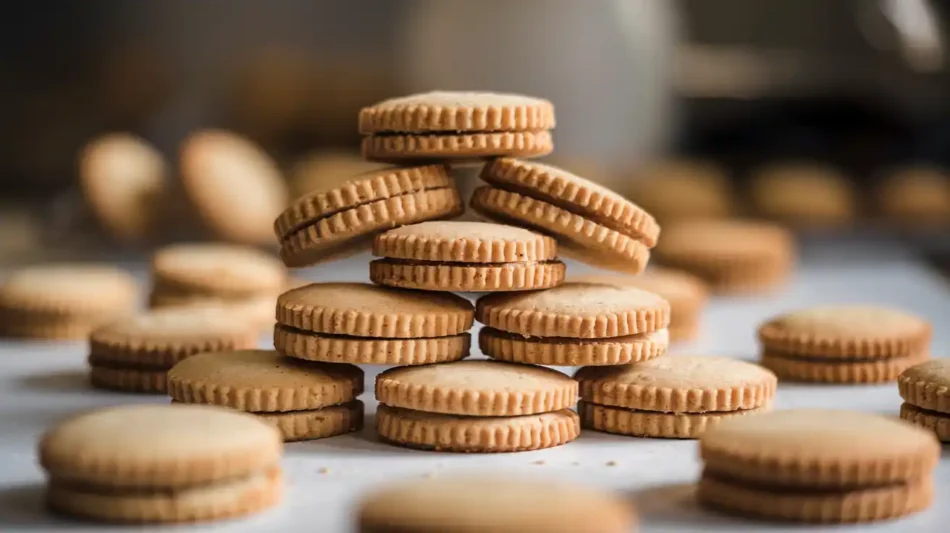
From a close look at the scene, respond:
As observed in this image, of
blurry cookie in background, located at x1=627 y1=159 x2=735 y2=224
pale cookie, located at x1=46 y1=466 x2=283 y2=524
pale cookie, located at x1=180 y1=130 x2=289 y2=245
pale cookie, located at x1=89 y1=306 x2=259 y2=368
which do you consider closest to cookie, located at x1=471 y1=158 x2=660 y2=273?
pale cookie, located at x1=89 y1=306 x2=259 y2=368

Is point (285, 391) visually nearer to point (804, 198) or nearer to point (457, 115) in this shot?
point (457, 115)

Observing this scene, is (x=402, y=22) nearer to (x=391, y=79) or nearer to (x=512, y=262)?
(x=391, y=79)

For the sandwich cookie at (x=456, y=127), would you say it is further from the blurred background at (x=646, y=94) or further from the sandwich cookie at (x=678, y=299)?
the blurred background at (x=646, y=94)

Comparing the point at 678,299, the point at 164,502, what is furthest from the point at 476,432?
the point at 678,299

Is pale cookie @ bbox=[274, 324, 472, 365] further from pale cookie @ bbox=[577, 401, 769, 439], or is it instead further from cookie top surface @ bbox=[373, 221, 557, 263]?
pale cookie @ bbox=[577, 401, 769, 439]

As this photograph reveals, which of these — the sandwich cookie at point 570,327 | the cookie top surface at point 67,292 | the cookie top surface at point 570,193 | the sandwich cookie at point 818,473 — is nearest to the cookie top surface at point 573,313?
the sandwich cookie at point 570,327

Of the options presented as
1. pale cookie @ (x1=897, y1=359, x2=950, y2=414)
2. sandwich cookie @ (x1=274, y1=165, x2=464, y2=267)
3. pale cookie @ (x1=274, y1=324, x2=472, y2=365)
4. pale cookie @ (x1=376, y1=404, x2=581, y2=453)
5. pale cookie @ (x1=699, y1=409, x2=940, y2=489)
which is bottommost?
pale cookie @ (x1=376, y1=404, x2=581, y2=453)
